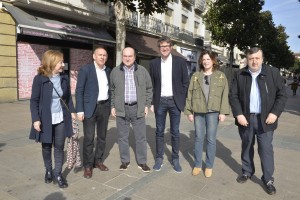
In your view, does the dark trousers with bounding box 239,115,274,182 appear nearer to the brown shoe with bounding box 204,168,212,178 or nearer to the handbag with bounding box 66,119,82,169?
the brown shoe with bounding box 204,168,212,178

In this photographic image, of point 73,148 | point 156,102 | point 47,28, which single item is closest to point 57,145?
point 73,148

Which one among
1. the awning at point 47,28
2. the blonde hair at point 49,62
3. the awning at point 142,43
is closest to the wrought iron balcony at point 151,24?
the awning at point 142,43

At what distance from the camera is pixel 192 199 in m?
3.45

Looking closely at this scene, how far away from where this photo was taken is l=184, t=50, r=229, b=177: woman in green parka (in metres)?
3.95

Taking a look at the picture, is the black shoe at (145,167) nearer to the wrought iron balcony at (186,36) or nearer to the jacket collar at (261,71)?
the jacket collar at (261,71)

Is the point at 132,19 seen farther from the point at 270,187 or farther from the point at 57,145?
the point at 270,187

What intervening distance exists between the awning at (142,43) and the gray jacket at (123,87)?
11.6 m

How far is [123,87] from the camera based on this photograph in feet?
13.4

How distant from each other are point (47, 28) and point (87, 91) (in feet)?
26.7

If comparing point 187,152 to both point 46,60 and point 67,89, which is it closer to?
point 67,89

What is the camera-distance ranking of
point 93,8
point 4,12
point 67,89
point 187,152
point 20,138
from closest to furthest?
point 67,89 < point 187,152 < point 20,138 < point 4,12 < point 93,8

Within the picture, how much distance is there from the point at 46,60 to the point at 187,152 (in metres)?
3.16

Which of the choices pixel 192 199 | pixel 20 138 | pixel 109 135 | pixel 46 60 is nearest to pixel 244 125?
pixel 192 199

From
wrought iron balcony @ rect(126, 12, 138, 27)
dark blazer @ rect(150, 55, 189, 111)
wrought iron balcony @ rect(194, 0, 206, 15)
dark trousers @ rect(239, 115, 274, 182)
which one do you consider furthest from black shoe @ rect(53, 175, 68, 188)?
wrought iron balcony @ rect(194, 0, 206, 15)
